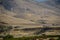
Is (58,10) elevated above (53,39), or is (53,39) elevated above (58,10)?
(58,10)

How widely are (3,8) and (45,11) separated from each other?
133cm

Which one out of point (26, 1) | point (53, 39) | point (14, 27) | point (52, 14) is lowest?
point (53, 39)

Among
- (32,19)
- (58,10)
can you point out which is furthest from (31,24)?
(58,10)

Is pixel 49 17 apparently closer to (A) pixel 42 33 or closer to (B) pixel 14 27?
(A) pixel 42 33

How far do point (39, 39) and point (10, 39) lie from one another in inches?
35.2

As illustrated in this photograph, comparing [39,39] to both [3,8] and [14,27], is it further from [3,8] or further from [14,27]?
[3,8]

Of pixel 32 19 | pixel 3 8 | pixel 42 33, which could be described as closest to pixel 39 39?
pixel 42 33

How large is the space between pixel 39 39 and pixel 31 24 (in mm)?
528

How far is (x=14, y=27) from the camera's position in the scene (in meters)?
5.35

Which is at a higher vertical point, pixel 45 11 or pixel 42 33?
pixel 45 11

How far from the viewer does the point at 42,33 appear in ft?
17.6

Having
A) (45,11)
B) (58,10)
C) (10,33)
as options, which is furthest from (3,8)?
(58,10)

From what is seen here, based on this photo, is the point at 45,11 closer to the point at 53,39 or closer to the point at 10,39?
the point at 53,39

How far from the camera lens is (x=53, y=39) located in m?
5.36
